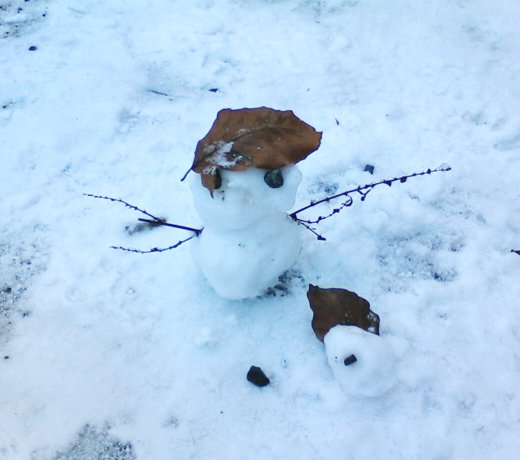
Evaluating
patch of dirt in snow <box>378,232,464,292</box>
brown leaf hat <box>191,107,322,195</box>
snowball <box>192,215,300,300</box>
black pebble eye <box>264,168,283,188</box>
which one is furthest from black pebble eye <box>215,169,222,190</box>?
patch of dirt in snow <box>378,232,464,292</box>

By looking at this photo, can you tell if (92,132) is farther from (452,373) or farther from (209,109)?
(452,373)

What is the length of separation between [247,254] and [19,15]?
2264mm

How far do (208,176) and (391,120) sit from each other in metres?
1.26

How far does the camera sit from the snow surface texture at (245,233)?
1.35m

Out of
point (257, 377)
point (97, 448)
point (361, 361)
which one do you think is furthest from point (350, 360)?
point (97, 448)

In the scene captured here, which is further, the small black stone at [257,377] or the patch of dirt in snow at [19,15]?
the patch of dirt in snow at [19,15]

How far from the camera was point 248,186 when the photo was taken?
4.37 ft

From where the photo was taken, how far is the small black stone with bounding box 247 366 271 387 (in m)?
1.57

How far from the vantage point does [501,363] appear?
5.23 ft

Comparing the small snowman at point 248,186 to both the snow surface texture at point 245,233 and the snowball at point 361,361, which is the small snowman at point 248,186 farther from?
the snowball at point 361,361

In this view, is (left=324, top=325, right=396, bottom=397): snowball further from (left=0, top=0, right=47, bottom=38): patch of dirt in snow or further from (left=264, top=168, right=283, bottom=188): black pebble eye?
(left=0, top=0, right=47, bottom=38): patch of dirt in snow

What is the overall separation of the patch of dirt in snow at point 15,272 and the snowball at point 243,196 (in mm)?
834

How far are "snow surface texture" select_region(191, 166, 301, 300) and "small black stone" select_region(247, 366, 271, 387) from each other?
0.77 ft

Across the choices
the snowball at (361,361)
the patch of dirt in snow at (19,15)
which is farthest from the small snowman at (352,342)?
the patch of dirt in snow at (19,15)
